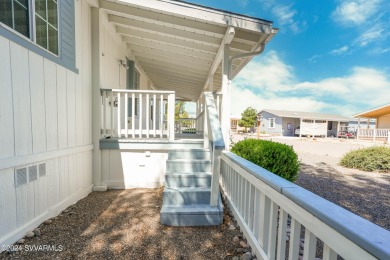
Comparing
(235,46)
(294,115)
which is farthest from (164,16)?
(294,115)

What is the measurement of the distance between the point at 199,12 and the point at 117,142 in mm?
2789

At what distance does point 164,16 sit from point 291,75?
4306 centimetres

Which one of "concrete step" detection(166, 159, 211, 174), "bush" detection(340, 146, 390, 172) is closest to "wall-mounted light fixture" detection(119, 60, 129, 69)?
"concrete step" detection(166, 159, 211, 174)

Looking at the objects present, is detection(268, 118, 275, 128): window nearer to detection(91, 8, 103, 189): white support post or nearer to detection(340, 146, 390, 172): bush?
detection(340, 146, 390, 172): bush

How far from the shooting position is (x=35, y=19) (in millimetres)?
2371

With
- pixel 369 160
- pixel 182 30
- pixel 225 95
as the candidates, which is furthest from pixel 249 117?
pixel 182 30

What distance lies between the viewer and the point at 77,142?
324cm

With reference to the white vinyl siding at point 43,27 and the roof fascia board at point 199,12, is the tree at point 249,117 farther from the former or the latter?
the white vinyl siding at point 43,27

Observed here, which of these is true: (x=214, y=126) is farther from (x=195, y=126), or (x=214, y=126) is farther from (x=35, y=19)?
(x=195, y=126)

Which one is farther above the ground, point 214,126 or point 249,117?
point 249,117

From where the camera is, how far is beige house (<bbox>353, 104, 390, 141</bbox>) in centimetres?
1669

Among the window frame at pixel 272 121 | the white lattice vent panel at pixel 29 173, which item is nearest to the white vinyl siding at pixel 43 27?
the white lattice vent panel at pixel 29 173

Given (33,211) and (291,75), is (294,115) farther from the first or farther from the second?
(33,211)

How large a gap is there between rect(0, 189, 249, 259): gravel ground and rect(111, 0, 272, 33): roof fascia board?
123 inches
